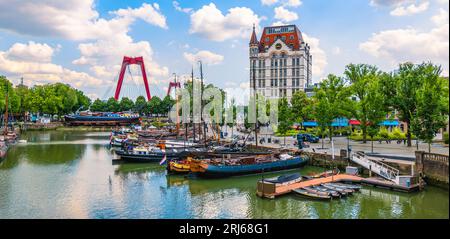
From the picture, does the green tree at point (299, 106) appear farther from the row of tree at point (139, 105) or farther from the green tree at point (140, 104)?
the green tree at point (140, 104)

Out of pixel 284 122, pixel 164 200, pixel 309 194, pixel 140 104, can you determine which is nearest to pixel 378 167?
pixel 309 194

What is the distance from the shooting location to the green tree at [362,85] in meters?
43.4

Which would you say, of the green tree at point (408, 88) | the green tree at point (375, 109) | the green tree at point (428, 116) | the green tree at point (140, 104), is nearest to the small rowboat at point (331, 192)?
the green tree at point (428, 116)

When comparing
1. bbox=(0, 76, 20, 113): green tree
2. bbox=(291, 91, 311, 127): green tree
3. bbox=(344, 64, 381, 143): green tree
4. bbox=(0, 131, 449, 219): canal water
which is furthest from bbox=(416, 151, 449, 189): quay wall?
bbox=(0, 76, 20, 113): green tree

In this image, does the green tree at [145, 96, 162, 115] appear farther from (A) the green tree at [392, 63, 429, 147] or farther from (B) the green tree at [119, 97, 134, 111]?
(A) the green tree at [392, 63, 429, 147]

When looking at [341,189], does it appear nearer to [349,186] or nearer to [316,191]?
[349,186]

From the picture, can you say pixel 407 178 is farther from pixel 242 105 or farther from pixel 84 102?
pixel 84 102

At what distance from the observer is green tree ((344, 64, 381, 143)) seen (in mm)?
43391

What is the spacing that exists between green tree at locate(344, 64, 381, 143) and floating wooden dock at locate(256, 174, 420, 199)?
17.0m

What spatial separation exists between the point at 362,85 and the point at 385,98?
19.6ft

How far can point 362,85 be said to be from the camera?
46.3m

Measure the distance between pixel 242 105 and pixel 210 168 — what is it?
54.3 m

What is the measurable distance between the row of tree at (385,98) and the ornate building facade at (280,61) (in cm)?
5922
